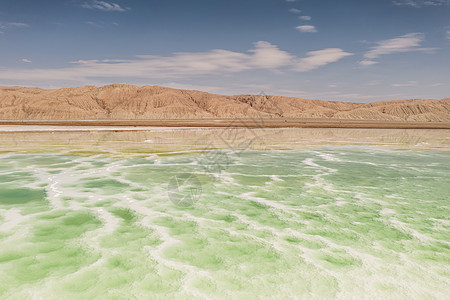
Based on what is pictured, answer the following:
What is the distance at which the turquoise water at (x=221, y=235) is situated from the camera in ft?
18.1

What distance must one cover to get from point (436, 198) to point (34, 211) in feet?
38.4

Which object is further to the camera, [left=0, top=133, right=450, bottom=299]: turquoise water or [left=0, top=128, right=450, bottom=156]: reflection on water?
[left=0, top=128, right=450, bottom=156]: reflection on water

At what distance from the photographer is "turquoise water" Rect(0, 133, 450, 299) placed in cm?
552

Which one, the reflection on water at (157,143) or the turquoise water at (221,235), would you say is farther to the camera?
the reflection on water at (157,143)

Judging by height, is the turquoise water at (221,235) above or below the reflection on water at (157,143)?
Answer: above

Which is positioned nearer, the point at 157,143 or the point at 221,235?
the point at 221,235

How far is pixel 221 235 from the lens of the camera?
780 cm

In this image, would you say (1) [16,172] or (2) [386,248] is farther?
(1) [16,172]

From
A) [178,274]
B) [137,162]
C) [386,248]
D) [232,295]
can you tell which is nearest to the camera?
[232,295]

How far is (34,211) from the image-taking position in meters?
9.34

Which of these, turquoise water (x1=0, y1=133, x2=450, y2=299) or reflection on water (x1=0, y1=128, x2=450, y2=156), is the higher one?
turquoise water (x1=0, y1=133, x2=450, y2=299)

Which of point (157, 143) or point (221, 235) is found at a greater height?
point (221, 235)

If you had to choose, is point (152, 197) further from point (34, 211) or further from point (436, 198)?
point (436, 198)

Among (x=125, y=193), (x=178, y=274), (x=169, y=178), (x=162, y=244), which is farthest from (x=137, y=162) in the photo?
(x=178, y=274)
